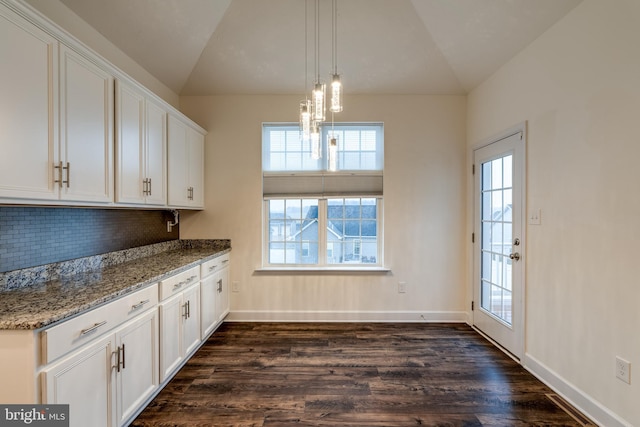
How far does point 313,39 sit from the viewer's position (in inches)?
113

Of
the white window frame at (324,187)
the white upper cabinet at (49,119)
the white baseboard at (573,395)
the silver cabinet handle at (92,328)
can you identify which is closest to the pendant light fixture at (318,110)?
the white window frame at (324,187)

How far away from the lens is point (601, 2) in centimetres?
180

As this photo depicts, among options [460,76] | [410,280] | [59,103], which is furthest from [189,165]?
[460,76]

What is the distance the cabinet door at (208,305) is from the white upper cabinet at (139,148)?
2.95ft

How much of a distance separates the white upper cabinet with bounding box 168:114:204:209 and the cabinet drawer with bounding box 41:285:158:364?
3.86 ft

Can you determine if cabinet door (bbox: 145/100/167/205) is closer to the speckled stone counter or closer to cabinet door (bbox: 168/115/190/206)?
cabinet door (bbox: 168/115/190/206)

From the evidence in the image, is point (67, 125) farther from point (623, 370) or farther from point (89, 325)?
point (623, 370)

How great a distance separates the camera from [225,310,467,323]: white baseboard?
11.3 ft

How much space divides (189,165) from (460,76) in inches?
125

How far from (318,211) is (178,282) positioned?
5.84 ft

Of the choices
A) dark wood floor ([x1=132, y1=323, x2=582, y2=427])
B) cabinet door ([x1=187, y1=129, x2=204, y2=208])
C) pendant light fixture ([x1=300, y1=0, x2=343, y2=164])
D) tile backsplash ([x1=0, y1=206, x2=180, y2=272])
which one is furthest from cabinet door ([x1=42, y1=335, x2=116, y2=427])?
cabinet door ([x1=187, y1=129, x2=204, y2=208])

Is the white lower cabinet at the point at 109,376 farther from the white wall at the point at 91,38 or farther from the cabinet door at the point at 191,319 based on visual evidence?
the white wall at the point at 91,38

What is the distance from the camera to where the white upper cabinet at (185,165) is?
276 cm

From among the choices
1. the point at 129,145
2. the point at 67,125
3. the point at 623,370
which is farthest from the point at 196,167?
the point at 623,370
